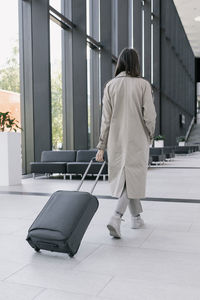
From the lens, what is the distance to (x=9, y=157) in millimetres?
8539

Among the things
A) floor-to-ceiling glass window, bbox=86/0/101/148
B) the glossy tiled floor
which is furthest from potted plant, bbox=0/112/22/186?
floor-to-ceiling glass window, bbox=86/0/101/148

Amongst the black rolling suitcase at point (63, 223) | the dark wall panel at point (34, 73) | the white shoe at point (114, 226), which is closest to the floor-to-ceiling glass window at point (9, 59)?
the dark wall panel at point (34, 73)

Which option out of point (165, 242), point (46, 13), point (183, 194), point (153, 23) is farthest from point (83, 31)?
point (153, 23)

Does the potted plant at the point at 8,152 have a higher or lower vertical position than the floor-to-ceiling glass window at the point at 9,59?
lower

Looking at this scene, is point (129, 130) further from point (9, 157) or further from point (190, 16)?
point (190, 16)

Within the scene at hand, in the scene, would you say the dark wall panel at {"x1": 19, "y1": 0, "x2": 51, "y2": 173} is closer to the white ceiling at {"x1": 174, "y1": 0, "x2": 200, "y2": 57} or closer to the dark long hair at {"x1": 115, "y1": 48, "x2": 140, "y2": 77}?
the dark long hair at {"x1": 115, "y1": 48, "x2": 140, "y2": 77}

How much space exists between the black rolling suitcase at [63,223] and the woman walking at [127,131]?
1.65 ft

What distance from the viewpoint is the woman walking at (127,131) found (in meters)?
3.86

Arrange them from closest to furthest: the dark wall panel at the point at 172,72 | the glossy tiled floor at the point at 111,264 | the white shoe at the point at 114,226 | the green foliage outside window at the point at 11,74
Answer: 1. the glossy tiled floor at the point at 111,264
2. the white shoe at the point at 114,226
3. the green foliage outside window at the point at 11,74
4. the dark wall panel at the point at 172,72

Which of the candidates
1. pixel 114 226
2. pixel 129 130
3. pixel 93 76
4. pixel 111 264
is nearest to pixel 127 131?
pixel 129 130

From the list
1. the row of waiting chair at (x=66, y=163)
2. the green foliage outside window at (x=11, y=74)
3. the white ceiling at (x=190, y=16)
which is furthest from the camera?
the white ceiling at (x=190, y=16)

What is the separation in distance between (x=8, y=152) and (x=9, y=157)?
125 millimetres

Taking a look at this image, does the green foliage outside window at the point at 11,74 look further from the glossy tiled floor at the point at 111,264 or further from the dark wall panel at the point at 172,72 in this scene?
the dark wall panel at the point at 172,72

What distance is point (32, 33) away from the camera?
11.0m
